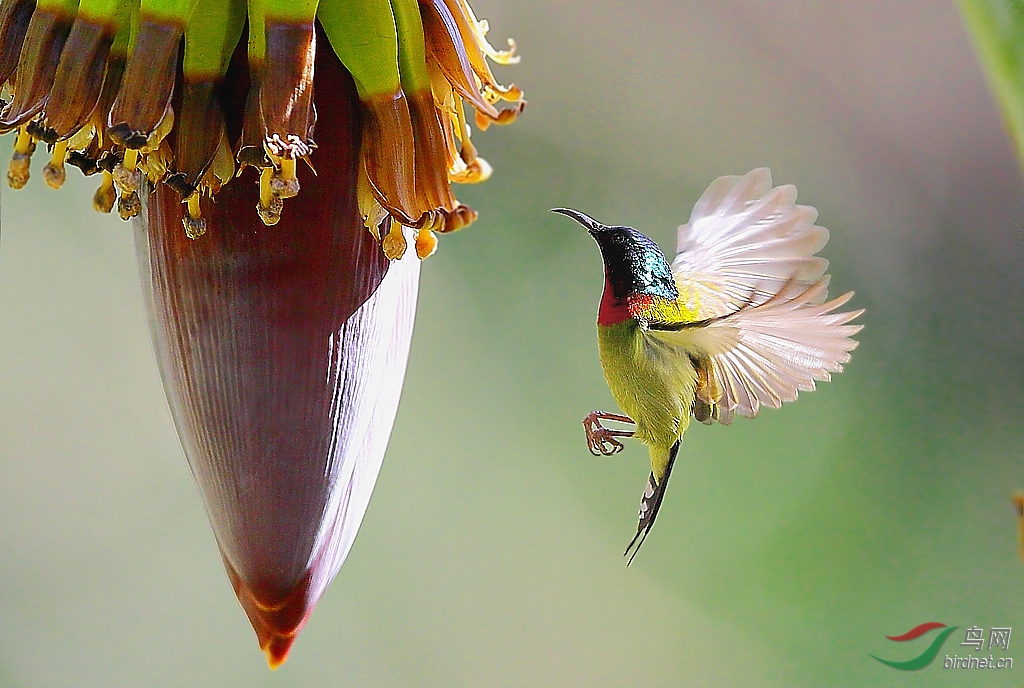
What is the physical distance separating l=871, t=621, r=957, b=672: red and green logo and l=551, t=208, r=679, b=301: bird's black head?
2.11 ft

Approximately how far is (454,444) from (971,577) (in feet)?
1.73

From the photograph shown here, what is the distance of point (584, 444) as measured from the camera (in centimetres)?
83

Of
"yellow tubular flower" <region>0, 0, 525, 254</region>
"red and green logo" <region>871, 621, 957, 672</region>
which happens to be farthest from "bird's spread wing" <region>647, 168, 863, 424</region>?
"red and green logo" <region>871, 621, 957, 672</region>

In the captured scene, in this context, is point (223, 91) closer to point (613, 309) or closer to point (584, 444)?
point (613, 309)

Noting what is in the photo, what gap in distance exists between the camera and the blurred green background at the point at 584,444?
79 centimetres

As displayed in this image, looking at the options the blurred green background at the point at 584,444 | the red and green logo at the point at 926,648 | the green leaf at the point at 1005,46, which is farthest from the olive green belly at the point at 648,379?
the red and green logo at the point at 926,648

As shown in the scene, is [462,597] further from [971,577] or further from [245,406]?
[245,406]

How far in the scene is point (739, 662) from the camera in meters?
0.84

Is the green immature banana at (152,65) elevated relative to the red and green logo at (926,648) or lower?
elevated

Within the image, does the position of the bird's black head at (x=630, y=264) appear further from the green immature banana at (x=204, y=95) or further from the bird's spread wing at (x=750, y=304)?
the green immature banana at (x=204, y=95)

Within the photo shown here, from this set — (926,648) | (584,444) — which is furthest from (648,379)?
(926,648)

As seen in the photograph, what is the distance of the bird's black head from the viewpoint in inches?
10.8

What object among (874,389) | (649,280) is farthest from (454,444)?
(649,280)

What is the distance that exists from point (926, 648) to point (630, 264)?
71 cm
